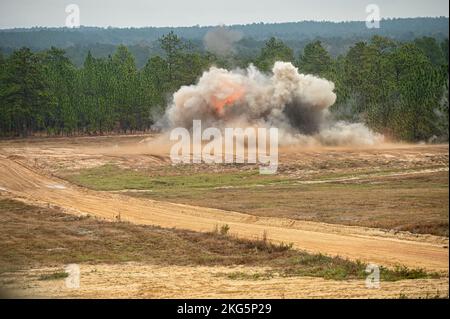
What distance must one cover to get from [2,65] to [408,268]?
67317 millimetres

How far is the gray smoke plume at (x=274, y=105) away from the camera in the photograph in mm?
64750

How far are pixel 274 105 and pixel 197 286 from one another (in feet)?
146

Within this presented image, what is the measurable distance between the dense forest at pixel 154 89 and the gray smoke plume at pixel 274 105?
19.3 ft

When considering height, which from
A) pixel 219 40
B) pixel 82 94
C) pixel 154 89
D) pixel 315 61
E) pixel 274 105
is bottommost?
pixel 82 94

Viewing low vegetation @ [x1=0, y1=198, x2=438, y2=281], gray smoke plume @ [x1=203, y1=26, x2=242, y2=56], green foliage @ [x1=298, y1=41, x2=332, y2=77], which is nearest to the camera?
low vegetation @ [x1=0, y1=198, x2=438, y2=281]

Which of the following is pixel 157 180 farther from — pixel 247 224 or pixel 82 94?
pixel 82 94

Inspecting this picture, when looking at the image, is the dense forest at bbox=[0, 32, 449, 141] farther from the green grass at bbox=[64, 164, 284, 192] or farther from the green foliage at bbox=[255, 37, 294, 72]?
the green grass at bbox=[64, 164, 284, 192]

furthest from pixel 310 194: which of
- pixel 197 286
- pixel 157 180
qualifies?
pixel 197 286

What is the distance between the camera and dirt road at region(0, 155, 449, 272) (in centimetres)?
2662

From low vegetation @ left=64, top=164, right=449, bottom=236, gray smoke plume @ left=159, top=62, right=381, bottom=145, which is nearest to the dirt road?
low vegetation @ left=64, top=164, right=449, bottom=236

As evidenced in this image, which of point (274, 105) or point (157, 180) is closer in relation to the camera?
point (157, 180)

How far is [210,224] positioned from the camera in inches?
1345

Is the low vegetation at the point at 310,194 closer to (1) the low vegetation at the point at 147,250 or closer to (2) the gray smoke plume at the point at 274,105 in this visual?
(1) the low vegetation at the point at 147,250

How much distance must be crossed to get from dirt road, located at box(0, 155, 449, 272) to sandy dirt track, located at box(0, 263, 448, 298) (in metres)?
4.09
